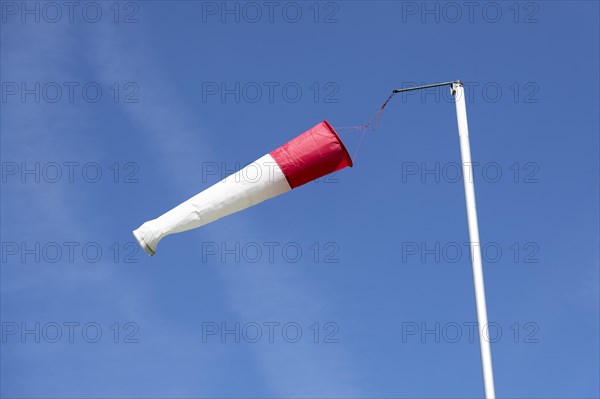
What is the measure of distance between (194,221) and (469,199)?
416 cm

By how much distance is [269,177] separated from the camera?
15.3 metres

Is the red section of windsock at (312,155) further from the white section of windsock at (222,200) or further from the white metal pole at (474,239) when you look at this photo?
the white metal pole at (474,239)

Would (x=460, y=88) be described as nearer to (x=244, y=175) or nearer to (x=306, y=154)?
(x=306, y=154)

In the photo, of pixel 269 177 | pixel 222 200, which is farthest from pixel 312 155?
pixel 222 200

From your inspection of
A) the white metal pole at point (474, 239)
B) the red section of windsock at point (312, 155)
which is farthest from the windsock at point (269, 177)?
the white metal pole at point (474, 239)

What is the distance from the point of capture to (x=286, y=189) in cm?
1552

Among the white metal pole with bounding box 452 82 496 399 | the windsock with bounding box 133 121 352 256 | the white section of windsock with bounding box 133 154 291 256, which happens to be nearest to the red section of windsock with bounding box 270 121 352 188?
the windsock with bounding box 133 121 352 256

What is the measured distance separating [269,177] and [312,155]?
771mm

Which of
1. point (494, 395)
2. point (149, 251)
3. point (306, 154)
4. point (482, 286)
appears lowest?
point (494, 395)

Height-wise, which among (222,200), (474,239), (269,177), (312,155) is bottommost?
(474,239)

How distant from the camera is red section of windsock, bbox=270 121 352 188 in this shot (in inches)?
604

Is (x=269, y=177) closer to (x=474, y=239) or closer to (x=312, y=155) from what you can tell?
(x=312, y=155)

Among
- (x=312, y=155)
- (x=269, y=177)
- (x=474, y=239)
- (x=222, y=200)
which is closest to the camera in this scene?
(x=474, y=239)

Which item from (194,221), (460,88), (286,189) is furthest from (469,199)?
(194,221)
